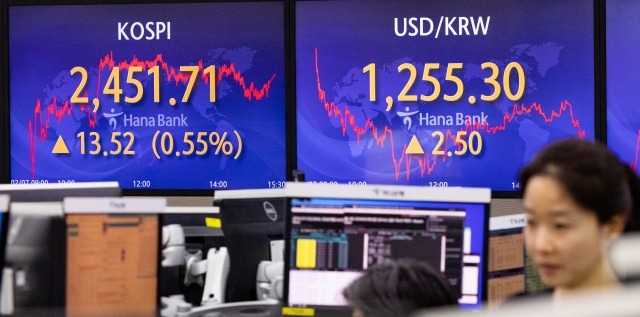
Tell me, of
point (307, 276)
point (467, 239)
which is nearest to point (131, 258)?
point (307, 276)

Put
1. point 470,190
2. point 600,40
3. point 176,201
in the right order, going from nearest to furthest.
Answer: point 470,190 → point 600,40 → point 176,201

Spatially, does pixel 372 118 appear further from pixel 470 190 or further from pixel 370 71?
pixel 470 190

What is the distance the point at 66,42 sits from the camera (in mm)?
4180

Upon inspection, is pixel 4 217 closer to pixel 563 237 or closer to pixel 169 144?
pixel 563 237

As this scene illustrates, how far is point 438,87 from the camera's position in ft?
12.9

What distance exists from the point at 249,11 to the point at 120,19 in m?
0.74

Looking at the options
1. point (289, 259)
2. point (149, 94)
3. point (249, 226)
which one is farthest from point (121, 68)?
point (289, 259)

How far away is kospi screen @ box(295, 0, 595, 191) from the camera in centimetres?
389

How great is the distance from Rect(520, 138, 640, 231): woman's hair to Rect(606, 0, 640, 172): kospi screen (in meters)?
2.88

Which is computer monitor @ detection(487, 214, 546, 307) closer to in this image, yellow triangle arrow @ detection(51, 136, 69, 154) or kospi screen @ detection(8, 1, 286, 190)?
kospi screen @ detection(8, 1, 286, 190)

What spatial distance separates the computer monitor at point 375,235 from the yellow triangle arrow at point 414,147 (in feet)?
6.96

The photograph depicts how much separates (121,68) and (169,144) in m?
0.51

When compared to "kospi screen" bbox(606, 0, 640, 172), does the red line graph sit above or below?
below

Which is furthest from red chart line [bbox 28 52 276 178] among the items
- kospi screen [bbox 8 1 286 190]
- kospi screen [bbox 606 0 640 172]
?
kospi screen [bbox 606 0 640 172]
